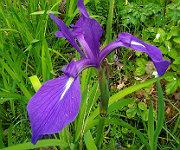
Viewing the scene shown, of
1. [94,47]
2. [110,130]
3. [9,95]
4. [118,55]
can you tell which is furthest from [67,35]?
[118,55]

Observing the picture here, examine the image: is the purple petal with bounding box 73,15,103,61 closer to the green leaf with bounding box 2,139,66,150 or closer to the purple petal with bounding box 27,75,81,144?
the purple petal with bounding box 27,75,81,144

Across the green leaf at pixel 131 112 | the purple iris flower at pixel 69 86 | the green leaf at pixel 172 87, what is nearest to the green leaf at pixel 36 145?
the purple iris flower at pixel 69 86

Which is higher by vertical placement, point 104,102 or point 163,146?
point 104,102

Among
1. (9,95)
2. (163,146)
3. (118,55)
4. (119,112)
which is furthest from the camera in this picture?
(118,55)

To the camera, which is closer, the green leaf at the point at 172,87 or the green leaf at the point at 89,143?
the green leaf at the point at 89,143

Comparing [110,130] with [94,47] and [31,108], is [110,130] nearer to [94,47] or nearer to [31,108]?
[94,47]

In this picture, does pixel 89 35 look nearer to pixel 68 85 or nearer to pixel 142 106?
pixel 68 85

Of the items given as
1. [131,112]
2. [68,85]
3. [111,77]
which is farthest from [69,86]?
[111,77]

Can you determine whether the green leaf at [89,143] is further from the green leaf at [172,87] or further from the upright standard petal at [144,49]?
the green leaf at [172,87]
